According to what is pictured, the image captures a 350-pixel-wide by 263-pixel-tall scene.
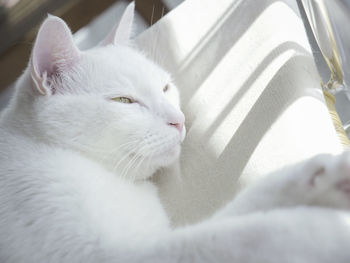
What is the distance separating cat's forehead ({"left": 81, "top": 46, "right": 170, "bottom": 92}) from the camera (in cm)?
80

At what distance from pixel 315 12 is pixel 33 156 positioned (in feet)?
2.50

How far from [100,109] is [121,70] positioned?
0.13m

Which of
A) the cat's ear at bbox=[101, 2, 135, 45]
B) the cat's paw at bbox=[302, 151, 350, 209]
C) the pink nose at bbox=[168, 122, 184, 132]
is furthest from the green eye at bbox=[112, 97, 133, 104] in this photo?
the cat's paw at bbox=[302, 151, 350, 209]

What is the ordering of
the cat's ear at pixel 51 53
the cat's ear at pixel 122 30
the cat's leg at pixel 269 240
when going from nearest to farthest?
the cat's leg at pixel 269 240, the cat's ear at pixel 51 53, the cat's ear at pixel 122 30

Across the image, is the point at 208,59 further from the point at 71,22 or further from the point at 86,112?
the point at 71,22

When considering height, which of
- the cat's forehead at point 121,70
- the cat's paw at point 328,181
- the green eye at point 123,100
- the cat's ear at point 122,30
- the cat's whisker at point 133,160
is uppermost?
the cat's ear at point 122,30

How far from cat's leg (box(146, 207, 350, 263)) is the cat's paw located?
0.08ft

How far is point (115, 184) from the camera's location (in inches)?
28.9

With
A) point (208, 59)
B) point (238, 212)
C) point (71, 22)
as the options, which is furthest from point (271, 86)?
point (71, 22)

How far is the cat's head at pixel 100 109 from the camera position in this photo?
29.0 inches

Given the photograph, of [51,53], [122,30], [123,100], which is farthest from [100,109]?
[122,30]

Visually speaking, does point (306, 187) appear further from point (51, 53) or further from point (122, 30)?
point (122, 30)

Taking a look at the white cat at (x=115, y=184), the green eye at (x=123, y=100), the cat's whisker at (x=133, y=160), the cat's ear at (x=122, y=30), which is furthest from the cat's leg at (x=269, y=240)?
the cat's ear at (x=122, y=30)

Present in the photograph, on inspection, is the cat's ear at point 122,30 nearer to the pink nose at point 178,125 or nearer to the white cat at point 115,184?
the white cat at point 115,184
